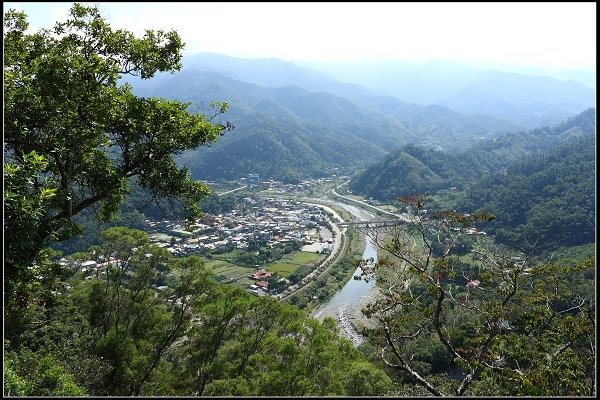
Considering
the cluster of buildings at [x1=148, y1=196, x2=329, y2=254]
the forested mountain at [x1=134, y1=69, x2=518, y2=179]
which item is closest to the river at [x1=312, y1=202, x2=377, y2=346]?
the cluster of buildings at [x1=148, y1=196, x2=329, y2=254]

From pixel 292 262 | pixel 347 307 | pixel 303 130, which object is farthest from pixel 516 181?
pixel 303 130

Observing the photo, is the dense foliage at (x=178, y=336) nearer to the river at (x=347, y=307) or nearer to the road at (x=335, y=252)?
the river at (x=347, y=307)

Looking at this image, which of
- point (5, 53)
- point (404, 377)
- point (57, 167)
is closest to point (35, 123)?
point (57, 167)

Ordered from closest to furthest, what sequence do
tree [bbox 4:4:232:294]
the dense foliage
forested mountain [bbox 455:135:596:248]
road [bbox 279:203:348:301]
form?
1. tree [bbox 4:4:232:294]
2. the dense foliage
3. road [bbox 279:203:348:301]
4. forested mountain [bbox 455:135:596:248]

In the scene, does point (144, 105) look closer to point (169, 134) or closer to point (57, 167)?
point (169, 134)

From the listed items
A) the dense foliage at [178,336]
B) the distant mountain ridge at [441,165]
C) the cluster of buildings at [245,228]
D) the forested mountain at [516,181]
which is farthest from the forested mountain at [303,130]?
the dense foliage at [178,336]

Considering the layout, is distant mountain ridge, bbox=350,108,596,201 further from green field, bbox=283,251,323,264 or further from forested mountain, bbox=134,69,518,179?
green field, bbox=283,251,323,264

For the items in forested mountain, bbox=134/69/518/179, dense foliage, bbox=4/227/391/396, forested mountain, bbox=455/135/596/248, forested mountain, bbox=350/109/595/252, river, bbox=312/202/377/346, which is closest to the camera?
dense foliage, bbox=4/227/391/396
